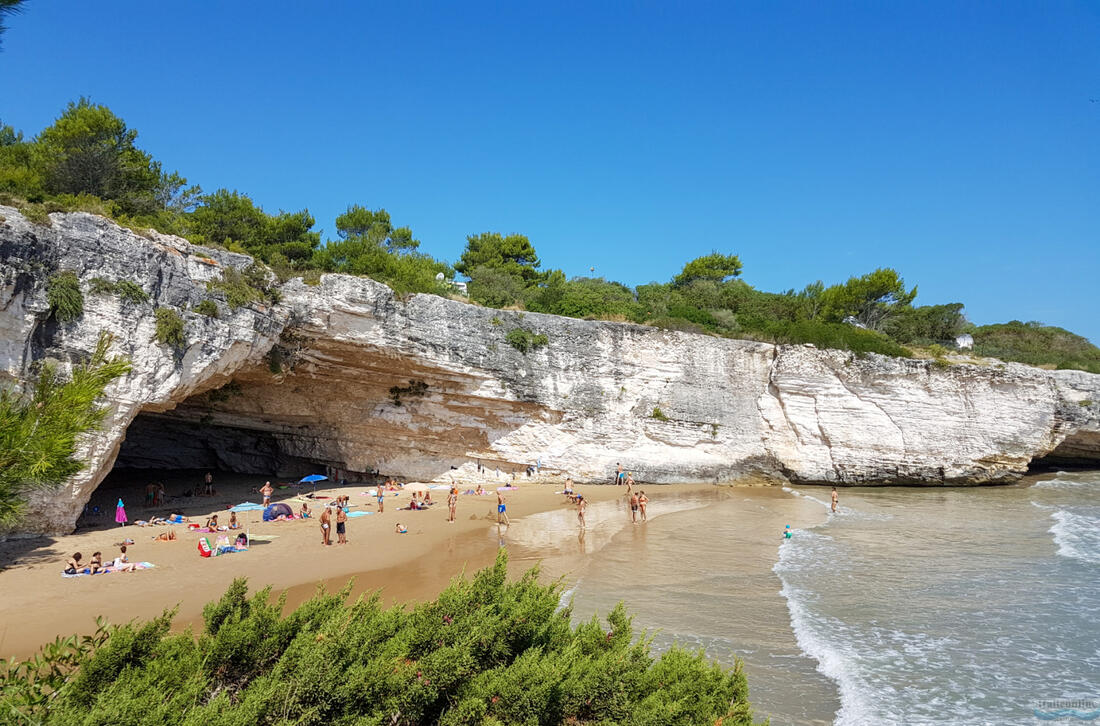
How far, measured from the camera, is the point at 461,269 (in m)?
43.2

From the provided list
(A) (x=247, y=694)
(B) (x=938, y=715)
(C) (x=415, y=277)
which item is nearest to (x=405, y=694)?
(A) (x=247, y=694)

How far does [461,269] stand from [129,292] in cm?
3005

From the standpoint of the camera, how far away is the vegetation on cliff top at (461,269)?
1892 cm

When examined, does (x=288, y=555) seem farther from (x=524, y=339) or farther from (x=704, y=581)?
(x=524, y=339)

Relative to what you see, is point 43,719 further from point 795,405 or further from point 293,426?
point 795,405

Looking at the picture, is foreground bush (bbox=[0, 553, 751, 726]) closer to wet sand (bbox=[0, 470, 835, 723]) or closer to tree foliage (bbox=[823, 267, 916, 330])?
wet sand (bbox=[0, 470, 835, 723])

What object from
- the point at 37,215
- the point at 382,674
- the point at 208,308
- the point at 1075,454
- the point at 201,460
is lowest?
the point at 1075,454

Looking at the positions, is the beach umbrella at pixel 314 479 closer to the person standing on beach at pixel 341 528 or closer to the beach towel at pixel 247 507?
the beach towel at pixel 247 507

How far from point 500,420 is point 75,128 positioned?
17.5m

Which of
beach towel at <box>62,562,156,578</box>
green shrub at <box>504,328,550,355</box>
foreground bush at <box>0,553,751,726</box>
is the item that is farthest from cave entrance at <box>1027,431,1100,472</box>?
beach towel at <box>62,562,156,578</box>

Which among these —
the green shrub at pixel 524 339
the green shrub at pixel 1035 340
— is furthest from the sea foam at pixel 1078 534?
the green shrub at pixel 1035 340

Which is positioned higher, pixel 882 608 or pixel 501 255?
pixel 501 255

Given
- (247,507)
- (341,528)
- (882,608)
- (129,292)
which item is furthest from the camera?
(247,507)

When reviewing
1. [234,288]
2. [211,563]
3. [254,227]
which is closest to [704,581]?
[211,563]
